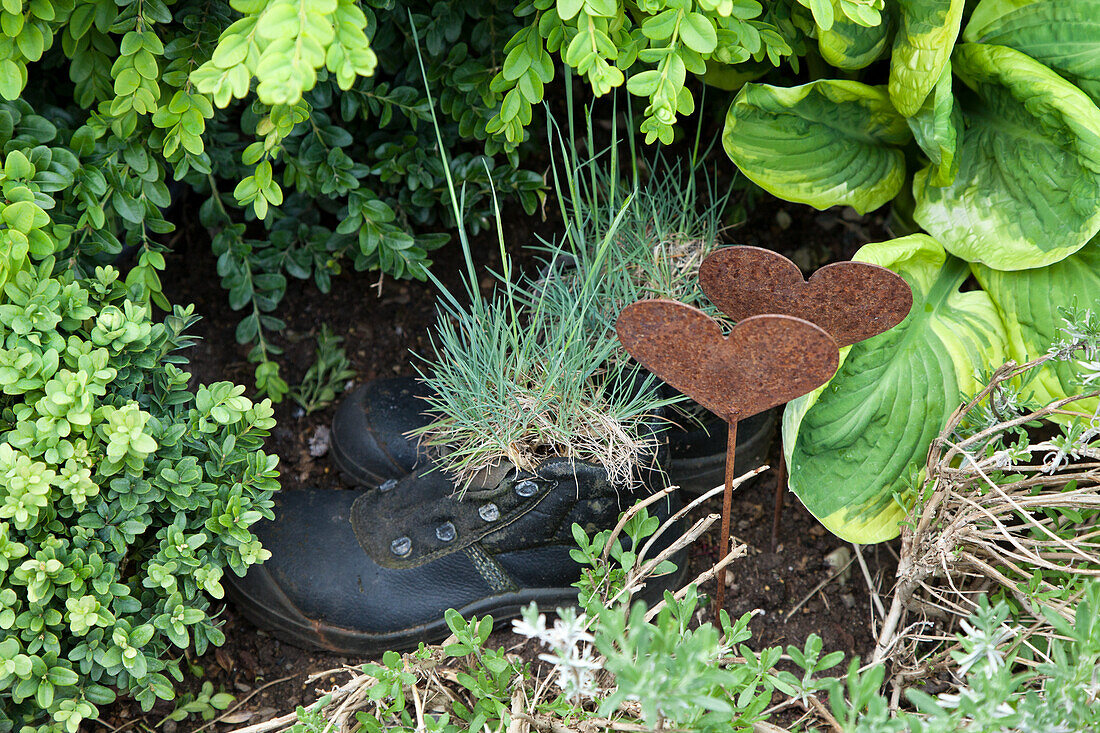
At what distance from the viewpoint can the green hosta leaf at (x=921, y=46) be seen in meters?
1.26

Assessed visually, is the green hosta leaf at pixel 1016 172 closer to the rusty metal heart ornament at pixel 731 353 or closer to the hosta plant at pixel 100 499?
the rusty metal heart ornament at pixel 731 353

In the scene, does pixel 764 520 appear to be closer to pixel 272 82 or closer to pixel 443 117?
pixel 443 117

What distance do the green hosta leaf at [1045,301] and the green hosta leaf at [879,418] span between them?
0.09 meters

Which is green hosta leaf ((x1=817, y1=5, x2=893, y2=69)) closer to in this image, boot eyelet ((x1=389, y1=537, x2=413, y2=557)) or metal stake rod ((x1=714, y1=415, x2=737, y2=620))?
metal stake rod ((x1=714, y1=415, x2=737, y2=620))

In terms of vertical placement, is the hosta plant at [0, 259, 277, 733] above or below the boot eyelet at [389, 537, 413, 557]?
above

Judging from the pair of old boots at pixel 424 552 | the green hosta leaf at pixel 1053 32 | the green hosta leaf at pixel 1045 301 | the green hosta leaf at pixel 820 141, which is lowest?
the pair of old boots at pixel 424 552

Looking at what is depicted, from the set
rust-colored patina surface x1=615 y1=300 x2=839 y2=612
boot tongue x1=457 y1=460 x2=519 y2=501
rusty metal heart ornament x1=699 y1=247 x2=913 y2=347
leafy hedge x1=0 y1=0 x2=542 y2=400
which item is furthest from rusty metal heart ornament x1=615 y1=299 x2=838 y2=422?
leafy hedge x1=0 y1=0 x2=542 y2=400

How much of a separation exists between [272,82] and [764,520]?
1270 mm

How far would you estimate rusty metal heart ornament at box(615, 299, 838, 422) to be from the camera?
40.3 inches

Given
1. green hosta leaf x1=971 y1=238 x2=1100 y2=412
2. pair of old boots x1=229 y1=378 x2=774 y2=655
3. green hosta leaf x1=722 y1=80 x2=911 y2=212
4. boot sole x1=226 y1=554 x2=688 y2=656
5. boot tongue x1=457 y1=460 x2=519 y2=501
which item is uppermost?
green hosta leaf x1=722 y1=80 x2=911 y2=212

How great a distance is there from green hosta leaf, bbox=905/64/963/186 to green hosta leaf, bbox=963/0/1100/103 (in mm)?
138

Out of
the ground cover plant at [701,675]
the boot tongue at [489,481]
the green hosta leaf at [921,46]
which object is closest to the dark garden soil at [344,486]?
the ground cover plant at [701,675]

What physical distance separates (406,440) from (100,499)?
611 mm

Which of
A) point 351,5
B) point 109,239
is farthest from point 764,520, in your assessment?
point 109,239
